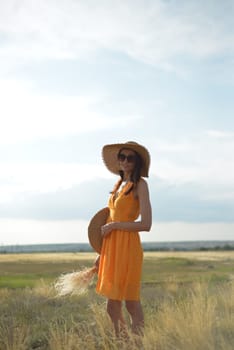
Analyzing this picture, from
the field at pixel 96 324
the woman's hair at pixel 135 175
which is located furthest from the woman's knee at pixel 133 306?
the woman's hair at pixel 135 175

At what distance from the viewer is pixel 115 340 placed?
18.3 feet

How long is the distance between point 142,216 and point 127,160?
22.0 inches

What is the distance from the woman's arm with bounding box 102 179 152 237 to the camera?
5.38 metres

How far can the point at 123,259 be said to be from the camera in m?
5.46

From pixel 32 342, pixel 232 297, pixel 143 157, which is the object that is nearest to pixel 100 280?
pixel 143 157

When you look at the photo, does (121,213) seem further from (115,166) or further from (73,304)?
(73,304)

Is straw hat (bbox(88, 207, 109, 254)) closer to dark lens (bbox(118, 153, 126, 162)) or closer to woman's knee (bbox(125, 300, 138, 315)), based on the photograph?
dark lens (bbox(118, 153, 126, 162))

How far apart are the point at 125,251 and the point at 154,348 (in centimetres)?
93

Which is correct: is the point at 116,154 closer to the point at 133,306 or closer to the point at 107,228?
the point at 107,228

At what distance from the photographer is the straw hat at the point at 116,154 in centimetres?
564

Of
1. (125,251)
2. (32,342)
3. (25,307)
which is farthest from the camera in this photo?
(25,307)

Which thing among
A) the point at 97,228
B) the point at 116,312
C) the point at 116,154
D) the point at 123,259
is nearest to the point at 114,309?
the point at 116,312

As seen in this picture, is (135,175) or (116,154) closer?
(135,175)

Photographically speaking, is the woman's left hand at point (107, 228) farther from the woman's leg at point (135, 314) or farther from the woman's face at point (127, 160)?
the woman's leg at point (135, 314)
